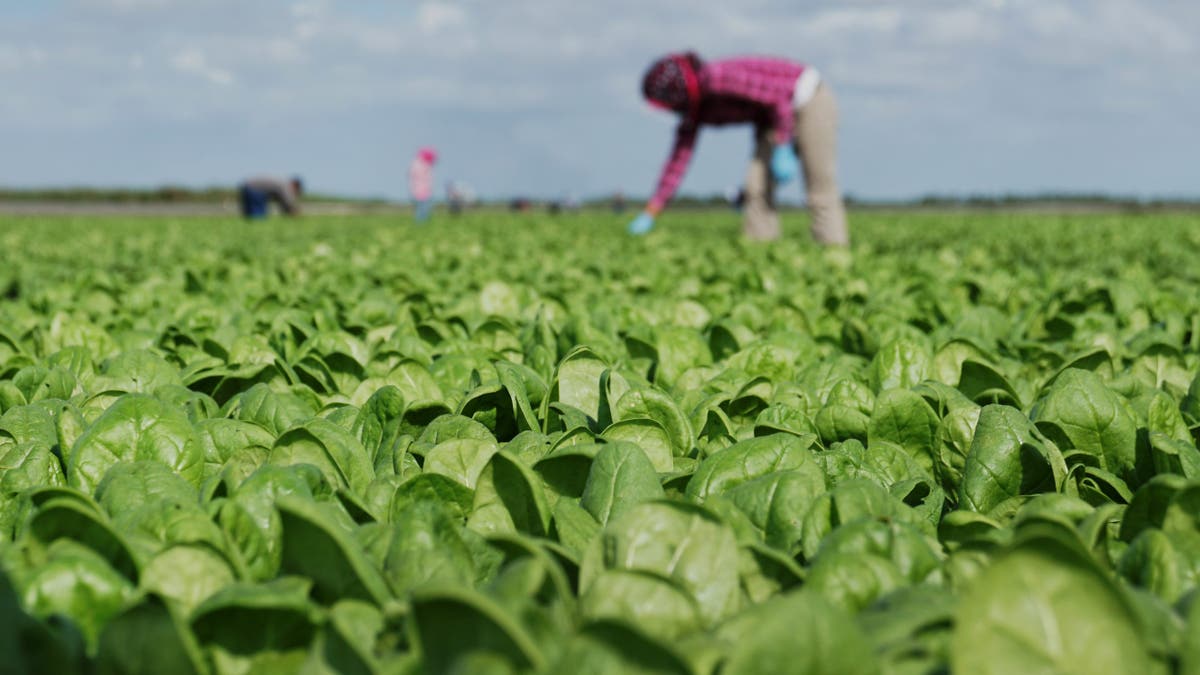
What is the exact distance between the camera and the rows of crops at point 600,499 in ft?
4.04

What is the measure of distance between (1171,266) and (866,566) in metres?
8.54

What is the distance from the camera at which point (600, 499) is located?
76.0 inches

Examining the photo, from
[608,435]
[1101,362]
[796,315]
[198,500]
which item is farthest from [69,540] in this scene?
[796,315]

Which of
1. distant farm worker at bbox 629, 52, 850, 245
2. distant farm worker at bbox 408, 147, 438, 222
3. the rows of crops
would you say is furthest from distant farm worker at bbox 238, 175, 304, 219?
the rows of crops

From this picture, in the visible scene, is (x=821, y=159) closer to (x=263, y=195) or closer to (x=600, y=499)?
(x=600, y=499)

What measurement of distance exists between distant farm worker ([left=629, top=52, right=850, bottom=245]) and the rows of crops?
23.3 feet

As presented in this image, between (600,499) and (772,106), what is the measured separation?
392 inches

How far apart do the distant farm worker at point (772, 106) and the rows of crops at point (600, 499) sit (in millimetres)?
7114

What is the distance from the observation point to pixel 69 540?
1641 mm

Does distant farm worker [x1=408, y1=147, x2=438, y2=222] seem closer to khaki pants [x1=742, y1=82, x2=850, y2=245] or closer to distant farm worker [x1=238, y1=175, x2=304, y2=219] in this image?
distant farm worker [x1=238, y1=175, x2=304, y2=219]

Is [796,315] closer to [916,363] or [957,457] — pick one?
[916,363]

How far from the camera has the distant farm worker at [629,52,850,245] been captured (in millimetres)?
11250

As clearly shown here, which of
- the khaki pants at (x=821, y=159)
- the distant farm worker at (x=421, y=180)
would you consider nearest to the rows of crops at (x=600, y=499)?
→ the khaki pants at (x=821, y=159)

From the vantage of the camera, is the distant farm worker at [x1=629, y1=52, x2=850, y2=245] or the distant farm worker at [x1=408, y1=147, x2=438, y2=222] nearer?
the distant farm worker at [x1=629, y1=52, x2=850, y2=245]
